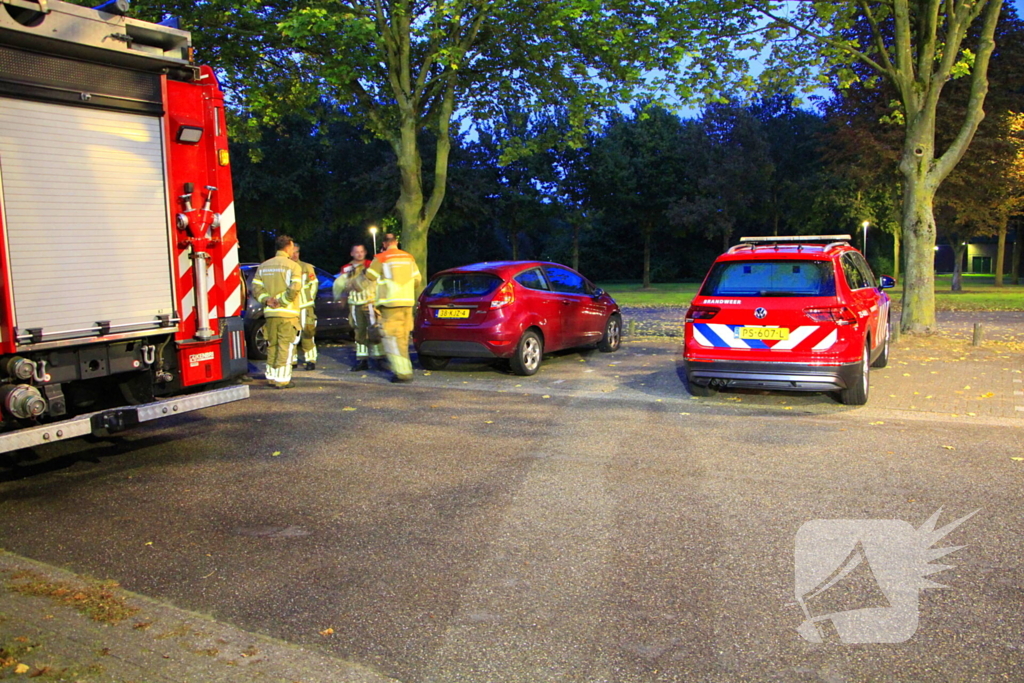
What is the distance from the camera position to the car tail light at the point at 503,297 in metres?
11.6

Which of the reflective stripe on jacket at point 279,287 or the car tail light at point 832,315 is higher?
the reflective stripe on jacket at point 279,287

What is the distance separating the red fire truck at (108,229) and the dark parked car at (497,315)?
14.9ft

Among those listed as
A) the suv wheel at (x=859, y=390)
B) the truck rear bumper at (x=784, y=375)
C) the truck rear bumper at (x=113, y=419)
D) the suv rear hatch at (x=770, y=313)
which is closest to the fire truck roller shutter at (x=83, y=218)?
the truck rear bumper at (x=113, y=419)

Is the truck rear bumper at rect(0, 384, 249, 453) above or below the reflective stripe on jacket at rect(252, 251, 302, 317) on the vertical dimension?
below

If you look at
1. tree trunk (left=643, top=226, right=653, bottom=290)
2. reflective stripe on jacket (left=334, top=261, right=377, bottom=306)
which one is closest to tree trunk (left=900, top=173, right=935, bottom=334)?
reflective stripe on jacket (left=334, top=261, right=377, bottom=306)

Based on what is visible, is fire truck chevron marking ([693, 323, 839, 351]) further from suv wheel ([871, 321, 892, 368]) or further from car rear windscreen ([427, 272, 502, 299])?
suv wheel ([871, 321, 892, 368])

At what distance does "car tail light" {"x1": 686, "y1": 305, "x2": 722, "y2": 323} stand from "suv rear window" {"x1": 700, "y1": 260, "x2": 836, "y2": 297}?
0.19 m

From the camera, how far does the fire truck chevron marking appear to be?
8906mm

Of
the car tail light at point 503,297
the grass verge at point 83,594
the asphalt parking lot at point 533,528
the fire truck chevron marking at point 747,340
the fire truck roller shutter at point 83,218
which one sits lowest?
the asphalt parking lot at point 533,528

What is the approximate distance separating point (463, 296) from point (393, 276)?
4.13ft

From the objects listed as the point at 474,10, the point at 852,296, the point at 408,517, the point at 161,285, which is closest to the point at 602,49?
the point at 474,10

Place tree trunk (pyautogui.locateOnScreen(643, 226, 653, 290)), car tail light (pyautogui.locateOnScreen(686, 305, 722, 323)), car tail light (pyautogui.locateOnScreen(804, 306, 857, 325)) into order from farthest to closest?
tree trunk (pyautogui.locateOnScreen(643, 226, 653, 290))
car tail light (pyautogui.locateOnScreen(686, 305, 722, 323))
car tail light (pyautogui.locateOnScreen(804, 306, 857, 325))

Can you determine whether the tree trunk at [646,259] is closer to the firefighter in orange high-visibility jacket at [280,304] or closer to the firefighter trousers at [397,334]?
the firefighter trousers at [397,334]

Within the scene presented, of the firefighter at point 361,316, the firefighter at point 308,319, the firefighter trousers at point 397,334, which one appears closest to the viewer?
the firefighter trousers at point 397,334
